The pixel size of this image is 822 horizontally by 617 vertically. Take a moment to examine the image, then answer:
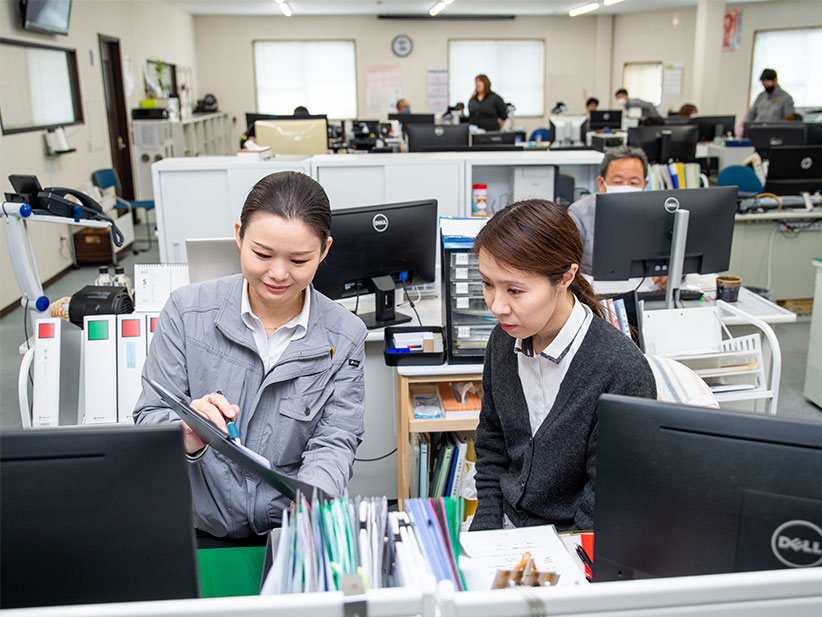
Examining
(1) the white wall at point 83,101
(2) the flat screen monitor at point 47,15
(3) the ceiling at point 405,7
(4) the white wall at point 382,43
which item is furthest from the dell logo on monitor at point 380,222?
(4) the white wall at point 382,43

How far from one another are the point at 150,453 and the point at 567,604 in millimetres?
465

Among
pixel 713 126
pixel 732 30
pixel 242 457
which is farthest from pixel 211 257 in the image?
pixel 732 30

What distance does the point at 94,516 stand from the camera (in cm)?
74

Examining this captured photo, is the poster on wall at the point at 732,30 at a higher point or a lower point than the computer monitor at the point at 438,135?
higher

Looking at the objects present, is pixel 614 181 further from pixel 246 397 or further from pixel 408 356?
pixel 246 397

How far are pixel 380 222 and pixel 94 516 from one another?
1.82 m

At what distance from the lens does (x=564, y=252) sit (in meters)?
1.40

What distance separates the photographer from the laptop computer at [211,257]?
7.23ft

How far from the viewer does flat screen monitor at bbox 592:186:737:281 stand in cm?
243

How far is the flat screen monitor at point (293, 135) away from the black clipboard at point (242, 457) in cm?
356

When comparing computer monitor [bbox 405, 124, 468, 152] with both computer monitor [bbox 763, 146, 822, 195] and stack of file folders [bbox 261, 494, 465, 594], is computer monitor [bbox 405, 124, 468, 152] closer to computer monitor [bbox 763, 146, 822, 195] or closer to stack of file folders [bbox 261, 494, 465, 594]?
computer monitor [bbox 763, 146, 822, 195]

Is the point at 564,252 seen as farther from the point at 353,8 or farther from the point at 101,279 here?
the point at 353,8

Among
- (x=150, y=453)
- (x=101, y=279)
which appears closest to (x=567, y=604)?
(x=150, y=453)

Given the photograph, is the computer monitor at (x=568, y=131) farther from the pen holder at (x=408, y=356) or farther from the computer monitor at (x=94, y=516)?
the computer monitor at (x=94, y=516)
